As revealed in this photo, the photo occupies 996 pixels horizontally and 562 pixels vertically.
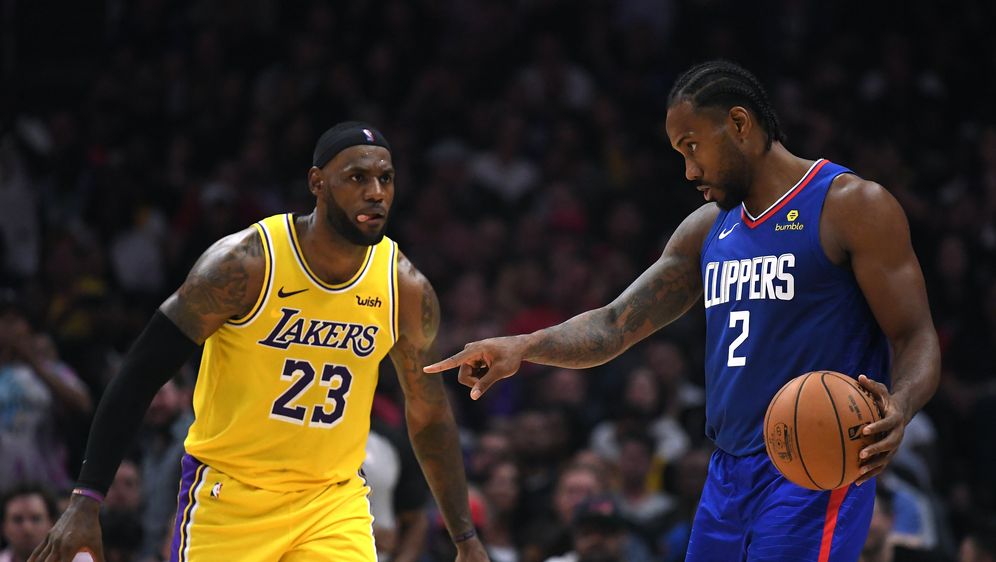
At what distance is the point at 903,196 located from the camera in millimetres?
11914

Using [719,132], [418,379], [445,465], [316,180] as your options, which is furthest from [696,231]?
[316,180]

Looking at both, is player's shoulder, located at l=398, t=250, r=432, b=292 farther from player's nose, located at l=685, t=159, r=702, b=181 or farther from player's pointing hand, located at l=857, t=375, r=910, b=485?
player's pointing hand, located at l=857, t=375, r=910, b=485

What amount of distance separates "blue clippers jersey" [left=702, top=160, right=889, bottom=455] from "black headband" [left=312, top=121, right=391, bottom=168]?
5.09 ft

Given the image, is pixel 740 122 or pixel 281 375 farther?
pixel 281 375

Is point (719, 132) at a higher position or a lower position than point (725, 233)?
higher

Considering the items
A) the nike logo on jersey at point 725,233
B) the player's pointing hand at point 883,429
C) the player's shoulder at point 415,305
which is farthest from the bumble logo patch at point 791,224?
the player's shoulder at point 415,305

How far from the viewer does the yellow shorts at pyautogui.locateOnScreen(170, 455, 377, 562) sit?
5.04 m

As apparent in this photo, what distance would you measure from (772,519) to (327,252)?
203 cm

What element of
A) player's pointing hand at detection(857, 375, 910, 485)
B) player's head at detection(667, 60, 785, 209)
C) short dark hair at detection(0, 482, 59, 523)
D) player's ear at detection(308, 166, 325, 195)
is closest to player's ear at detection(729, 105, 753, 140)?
player's head at detection(667, 60, 785, 209)

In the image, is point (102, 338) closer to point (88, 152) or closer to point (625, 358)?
point (88, 152)

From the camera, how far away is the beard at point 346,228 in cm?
523

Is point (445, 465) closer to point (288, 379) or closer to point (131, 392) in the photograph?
point (288, 379)

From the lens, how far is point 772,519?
432 centimetres

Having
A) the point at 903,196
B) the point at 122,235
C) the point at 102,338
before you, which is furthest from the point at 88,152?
the point at 903,196
